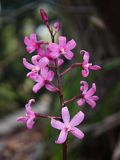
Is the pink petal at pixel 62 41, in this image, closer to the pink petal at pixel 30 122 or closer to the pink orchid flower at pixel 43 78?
the pink orchid flower at pixel 43 78

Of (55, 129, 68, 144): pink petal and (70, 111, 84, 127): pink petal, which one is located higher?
(70, 111, 84, 127): pink petal

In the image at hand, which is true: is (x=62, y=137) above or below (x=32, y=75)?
below

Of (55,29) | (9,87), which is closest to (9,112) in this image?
(9,87)

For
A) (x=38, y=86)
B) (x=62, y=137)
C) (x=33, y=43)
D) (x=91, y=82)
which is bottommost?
(x=91, y=82)

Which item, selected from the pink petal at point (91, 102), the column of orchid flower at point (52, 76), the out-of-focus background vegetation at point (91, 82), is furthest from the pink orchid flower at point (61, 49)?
the out-of-focus background vegetation at point (91, 82)

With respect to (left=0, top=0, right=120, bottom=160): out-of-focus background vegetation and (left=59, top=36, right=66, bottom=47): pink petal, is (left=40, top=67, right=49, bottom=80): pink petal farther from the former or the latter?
(left=0, top=0, right=120, bottom=160): out-of-focus background vegetation

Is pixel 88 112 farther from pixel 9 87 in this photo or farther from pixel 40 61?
pixel 40 61

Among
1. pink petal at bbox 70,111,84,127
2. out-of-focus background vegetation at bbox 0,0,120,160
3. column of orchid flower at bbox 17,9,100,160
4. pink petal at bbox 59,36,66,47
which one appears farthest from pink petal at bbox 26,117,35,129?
out-of-focus background vegetation at bbox 0,0,120,160

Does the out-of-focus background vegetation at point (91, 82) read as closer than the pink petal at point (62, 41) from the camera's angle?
No

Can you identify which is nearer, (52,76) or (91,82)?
(52,76)

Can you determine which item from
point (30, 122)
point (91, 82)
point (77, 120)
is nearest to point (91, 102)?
point (77, 120)

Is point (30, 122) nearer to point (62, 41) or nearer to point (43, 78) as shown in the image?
point (43, 78)
